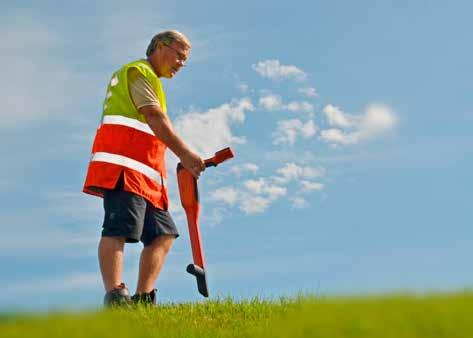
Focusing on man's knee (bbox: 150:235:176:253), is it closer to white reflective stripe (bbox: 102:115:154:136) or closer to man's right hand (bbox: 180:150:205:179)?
man's right hand (bbox: 180:150:205:179)

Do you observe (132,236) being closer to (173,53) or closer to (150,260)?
(150,260)

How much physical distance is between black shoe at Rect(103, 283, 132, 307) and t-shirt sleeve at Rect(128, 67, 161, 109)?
1733mm

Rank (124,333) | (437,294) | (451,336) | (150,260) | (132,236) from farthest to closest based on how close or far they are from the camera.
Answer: (150,260) → (132,236) → (437,294) → (124,333) → (451,336)

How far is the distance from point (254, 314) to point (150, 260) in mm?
1159

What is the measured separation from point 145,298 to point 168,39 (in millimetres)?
2597

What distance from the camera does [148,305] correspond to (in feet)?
25.2

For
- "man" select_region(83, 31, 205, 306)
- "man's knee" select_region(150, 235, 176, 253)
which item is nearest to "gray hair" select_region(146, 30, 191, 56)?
"man" select_region(83, 31, 205, 306)

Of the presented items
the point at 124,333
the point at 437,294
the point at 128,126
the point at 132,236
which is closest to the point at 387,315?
the point at 437,294

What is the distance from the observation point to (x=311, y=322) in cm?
529

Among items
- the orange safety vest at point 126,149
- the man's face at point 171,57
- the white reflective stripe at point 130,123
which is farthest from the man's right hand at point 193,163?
the man's face at point 171,57

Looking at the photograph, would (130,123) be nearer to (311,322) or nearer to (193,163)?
(193,163)

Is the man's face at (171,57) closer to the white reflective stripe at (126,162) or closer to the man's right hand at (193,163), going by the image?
the man's right hand at (193,163)

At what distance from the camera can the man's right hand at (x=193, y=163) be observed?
7.70 meters

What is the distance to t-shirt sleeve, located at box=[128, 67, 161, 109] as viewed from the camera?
7531 millimetres
